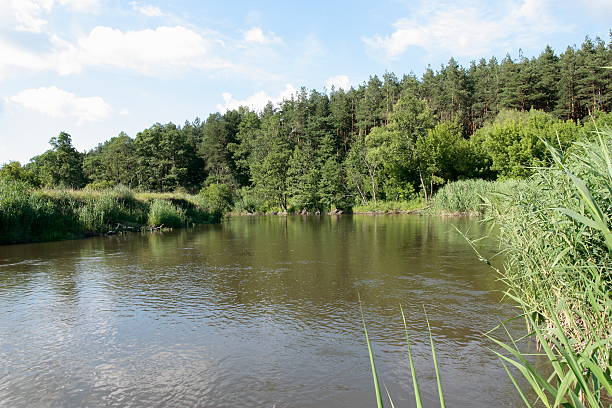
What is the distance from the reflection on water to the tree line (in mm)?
31191

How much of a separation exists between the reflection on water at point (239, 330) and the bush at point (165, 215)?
1281 centimetres

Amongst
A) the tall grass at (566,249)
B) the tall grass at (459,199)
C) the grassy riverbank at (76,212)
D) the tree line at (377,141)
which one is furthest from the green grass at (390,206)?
the tall grass at (566,249)

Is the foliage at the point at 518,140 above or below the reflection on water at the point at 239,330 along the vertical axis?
above

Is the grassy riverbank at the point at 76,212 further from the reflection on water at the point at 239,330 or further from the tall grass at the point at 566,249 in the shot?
the tall grass at the point at 566,249

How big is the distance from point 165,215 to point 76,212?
6.22m

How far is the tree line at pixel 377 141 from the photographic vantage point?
1994 inches

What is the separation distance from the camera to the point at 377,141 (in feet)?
172

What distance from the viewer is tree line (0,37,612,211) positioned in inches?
1994

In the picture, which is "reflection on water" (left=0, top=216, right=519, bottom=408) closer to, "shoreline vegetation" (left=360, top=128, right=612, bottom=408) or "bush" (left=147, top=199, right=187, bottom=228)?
"shoreline vegetation" (left=360, top=128, right=612, bottom=408)

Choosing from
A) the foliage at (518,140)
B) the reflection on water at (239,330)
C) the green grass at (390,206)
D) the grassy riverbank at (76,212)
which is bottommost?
the reflection on water at (239,330)

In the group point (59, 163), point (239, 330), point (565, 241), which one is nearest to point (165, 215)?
point (239, 330)

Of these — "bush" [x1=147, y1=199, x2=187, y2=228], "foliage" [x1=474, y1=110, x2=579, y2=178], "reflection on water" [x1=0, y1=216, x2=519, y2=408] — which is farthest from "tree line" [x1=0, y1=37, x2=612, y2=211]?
"reflection on water" [x1=0, y1=216, x2=519, y2=408]

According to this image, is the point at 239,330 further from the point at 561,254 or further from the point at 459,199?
the point at 459,199

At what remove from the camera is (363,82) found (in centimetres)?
8538
